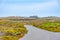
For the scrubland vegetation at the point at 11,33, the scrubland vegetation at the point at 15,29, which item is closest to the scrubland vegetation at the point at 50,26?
the scrubland vegetation at the point at 15,29

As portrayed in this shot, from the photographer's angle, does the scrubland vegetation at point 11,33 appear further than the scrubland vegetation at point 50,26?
No

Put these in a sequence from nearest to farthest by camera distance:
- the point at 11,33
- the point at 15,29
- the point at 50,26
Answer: the point at 11,33 → the point at 15,29 → the point at 50,26

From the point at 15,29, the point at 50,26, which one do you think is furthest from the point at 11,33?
the point at 50,26

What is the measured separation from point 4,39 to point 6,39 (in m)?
0.26

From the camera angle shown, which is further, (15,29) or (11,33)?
(15,29)

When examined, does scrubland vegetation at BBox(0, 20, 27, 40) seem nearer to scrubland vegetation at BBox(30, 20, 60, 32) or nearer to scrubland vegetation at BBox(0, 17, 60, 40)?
scrubland vegetation at BBox(0, 17, 60, 40)

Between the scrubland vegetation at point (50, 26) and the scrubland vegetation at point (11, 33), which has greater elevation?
the scrubland vegetation at point (11, 33)

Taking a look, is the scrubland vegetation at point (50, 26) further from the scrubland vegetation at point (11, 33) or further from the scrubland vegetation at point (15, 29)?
the scrubland vegetation at point (11, 33)

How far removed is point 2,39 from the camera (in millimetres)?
24156

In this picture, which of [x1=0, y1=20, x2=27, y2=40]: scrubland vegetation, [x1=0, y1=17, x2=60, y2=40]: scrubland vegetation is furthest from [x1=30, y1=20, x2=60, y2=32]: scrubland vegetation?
[x1=0, y1=20, x2=27, y2=40]: scrubland vegetation

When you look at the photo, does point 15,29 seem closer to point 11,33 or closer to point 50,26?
point 11,33

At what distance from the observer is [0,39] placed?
79.4 ft

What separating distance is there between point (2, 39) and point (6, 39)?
0.55 metres

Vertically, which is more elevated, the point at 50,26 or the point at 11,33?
the point at 11,33
